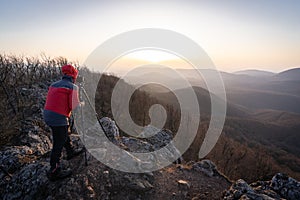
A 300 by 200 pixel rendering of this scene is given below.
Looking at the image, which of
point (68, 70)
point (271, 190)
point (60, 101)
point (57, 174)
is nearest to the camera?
point (60, 101)

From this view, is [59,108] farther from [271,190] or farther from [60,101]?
[271,190]

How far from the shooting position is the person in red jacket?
230 inches

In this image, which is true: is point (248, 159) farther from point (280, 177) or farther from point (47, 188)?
point (47, 188)

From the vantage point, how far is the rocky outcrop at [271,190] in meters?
6.63

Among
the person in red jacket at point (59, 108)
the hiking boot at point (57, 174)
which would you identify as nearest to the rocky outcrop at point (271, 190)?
the hiking boot at point (57, 174)

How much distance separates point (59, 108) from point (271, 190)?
6593 mm

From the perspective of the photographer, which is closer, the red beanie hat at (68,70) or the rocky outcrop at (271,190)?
the red beanie hat at (68,70)

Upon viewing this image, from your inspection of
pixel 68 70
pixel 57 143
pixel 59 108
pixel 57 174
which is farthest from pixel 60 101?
pixel 57 174

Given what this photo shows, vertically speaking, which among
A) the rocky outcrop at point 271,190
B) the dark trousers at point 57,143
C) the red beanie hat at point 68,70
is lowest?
the rocky outcrop at point 271,190

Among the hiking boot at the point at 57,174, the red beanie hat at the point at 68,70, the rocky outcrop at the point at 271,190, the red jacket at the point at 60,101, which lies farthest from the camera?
the rocky outcrop at the point at 271,190

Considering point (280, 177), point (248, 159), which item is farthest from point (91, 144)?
point (248, 159)

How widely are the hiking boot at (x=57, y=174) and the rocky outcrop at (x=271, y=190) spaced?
4508mm

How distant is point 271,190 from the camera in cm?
732

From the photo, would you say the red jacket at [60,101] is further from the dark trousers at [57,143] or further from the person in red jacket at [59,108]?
the dark trousers at [57,143]
